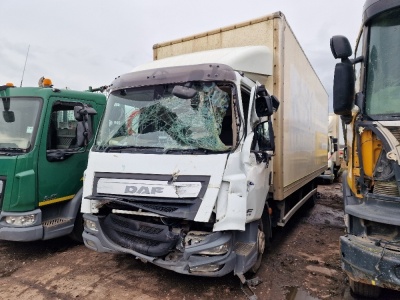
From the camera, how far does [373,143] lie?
9.52 ft

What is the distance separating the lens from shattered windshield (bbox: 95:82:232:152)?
3414mm

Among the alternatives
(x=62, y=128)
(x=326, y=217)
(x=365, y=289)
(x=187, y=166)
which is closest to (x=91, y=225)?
(x=187, y=166)

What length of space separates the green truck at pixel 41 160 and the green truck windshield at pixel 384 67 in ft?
12.0

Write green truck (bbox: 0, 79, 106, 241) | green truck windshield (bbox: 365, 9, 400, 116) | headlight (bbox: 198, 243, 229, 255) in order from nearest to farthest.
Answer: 1. green truck windshield (bbox: 365, 9, 400, 116)
2. headlight (bbox: 198, 243, 229, 255)
3. green truck (bbox: 0, 79, 106, 241)

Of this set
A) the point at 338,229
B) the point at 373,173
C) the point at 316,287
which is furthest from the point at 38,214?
the point at 338,229

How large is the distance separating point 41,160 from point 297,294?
3.91 metres

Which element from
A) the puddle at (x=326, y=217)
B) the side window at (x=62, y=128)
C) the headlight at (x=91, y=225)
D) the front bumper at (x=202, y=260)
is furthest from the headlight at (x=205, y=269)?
the puddle at (x=326, y=217)

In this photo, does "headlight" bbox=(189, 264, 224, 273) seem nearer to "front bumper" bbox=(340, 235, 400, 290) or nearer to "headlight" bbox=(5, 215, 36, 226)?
"front bumper" bbox=(340, 235, 400, 290)

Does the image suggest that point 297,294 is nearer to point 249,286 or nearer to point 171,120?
point 249,286

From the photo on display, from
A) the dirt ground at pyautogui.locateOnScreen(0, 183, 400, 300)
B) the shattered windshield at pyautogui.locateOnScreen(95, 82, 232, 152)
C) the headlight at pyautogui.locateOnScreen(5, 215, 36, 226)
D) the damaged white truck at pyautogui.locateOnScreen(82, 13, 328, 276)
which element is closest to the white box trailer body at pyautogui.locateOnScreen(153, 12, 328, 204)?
the damaged white truck at pyautogui.locateOnScreen(82, 13, 328, 276)

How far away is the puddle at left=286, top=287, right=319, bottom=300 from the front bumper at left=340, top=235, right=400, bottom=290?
0.91 metres

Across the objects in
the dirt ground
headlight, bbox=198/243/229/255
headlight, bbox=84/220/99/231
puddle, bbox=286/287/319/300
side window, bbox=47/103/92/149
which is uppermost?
side window, bbox=47/103/92/149

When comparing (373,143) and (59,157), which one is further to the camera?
(59,157)

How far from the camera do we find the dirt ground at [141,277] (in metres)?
3.55
